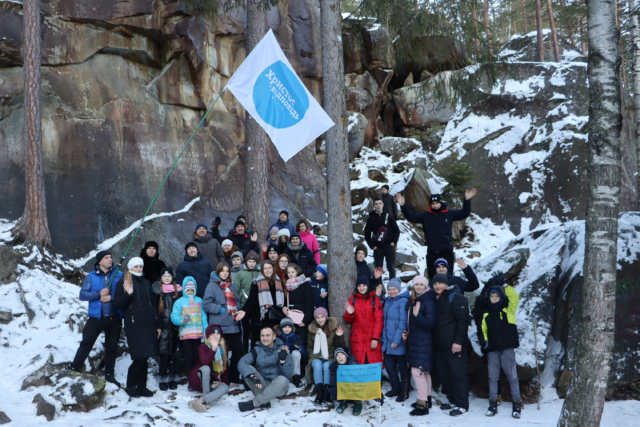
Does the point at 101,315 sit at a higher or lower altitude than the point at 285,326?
higher

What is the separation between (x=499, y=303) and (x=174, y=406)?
4798 millimetres

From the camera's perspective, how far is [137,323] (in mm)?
7180

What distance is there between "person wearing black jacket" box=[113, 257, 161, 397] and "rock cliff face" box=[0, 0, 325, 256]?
5.63 meters

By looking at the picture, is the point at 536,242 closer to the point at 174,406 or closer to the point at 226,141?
the point at 174,406

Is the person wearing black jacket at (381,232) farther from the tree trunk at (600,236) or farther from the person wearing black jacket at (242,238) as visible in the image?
the tree trunk at (600,236)

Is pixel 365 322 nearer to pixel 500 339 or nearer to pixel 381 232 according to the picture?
pixel 500 339

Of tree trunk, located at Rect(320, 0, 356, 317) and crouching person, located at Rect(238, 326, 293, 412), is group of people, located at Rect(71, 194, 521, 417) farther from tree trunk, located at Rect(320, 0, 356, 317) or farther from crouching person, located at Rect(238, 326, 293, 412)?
tree trunk, located at Rect(320, 0, 356, 317)

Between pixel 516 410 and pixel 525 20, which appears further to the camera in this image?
pixel 525 20

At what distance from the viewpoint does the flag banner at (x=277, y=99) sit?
763 cm

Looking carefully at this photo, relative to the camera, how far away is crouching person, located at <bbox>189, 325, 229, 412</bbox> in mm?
7109

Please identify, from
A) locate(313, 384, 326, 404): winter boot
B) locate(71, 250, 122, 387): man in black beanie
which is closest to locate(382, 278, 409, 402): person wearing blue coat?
locate(313, 384, 326, 404): winter boot

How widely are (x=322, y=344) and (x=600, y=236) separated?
418cm

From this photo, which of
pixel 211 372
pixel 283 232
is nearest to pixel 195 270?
pixel 211 372

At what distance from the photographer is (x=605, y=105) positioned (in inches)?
205
